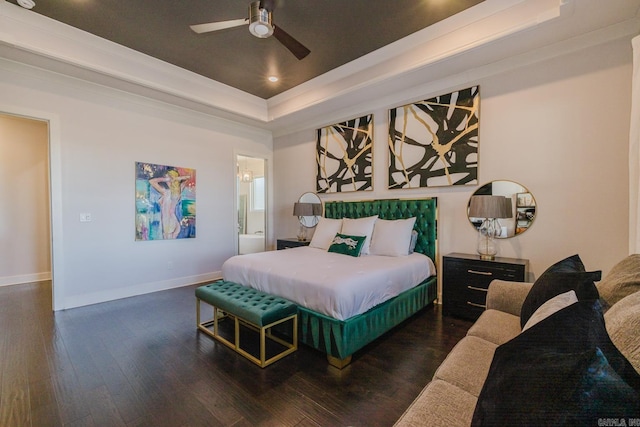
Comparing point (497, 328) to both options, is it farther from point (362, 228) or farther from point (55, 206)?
point (55, 206)

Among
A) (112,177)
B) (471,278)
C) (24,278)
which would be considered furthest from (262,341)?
(24,278)

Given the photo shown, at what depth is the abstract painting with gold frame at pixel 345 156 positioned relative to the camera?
448cm

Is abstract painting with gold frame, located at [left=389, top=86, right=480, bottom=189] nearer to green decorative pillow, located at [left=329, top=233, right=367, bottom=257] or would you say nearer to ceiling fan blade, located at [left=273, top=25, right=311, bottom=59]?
green decorative pillow, located at [left=329, top=233, right=367, bottom=257]

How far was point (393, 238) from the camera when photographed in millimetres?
3629

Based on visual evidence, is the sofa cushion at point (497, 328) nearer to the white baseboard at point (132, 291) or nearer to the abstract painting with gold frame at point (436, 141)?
the abstract painting with gold frame at point (436, 141)

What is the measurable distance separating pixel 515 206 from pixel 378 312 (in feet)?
6.88

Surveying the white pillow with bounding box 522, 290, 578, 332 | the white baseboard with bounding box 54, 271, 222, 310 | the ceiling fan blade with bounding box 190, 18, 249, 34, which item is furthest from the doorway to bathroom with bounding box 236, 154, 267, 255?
the white pillow with bounding box 522, 290, 578, 332

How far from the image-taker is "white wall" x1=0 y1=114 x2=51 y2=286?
4.75 meters

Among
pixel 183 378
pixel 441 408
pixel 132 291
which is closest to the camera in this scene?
pixel 441 408

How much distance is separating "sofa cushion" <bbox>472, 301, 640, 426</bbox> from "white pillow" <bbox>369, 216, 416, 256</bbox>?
263 cm

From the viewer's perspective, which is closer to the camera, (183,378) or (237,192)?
(183,378)

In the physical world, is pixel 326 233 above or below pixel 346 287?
above

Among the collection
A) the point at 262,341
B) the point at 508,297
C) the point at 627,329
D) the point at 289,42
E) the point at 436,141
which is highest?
the point at 289,42

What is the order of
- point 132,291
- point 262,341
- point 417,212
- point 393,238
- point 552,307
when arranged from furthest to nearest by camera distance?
point 132,291 → point 417,212 → point 393,238 → point 262,341 → point 552,307
